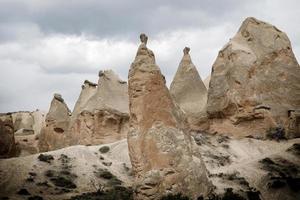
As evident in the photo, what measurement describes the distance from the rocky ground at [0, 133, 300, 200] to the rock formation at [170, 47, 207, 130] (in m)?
→ 4.43

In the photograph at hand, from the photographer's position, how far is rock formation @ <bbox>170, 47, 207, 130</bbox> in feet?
130

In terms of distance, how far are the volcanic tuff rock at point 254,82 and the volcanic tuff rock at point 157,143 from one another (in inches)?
586

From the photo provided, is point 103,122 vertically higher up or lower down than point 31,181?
higher up

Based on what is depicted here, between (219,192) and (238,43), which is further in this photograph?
(238,43)

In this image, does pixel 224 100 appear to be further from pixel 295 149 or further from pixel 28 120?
pixel 28 120

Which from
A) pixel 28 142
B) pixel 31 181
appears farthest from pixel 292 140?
pixel 28 142

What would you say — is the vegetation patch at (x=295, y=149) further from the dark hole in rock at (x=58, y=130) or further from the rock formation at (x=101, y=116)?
the dark hole in rock at (x=58, y=130)

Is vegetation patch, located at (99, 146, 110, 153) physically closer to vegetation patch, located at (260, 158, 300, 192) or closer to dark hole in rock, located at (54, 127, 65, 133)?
dark hole in rock, located at (54, 127, 65, 133)

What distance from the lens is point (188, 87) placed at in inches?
1592

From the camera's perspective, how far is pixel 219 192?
2219 centimetres

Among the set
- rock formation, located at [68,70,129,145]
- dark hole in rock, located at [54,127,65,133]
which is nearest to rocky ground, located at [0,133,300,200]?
rock formation, located at [68,70,129,145]

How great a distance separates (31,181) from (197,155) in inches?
423

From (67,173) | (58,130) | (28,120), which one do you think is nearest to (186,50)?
(58,130)

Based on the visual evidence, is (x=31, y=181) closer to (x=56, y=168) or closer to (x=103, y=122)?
(x=56, y=168)
